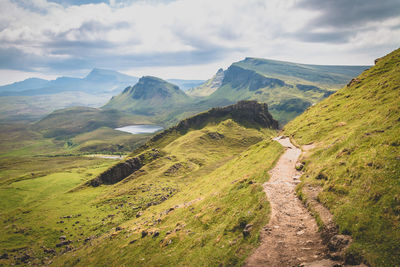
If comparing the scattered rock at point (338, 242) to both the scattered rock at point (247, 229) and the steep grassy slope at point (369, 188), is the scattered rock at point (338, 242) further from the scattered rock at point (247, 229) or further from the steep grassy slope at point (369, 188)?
the scattered rock at point (247, 229)

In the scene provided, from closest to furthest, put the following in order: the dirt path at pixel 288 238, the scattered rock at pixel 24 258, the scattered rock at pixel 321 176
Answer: the dirt path at pixel 288 238, the scattered rock at pixel 321 176, the scattered rock at pixel 24 258

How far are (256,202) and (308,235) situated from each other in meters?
7.84

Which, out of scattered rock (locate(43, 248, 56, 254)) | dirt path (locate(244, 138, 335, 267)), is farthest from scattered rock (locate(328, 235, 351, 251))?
scattered rock (locate(43, 248, 56, 254))

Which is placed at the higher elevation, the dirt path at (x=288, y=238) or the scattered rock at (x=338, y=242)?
the scattered rock at (x=338, y=242)

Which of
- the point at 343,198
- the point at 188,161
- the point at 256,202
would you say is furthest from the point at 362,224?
the point at 188,161

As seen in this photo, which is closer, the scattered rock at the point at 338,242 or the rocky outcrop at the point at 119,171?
the scattered rock at the point at 338,242

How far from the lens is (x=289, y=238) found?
1900cm

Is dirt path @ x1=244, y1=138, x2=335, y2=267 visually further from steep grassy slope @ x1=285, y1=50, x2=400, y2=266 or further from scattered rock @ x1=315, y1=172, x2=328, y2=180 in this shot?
scattered rock @ x1=315, y1=172, x2=328, y2=180

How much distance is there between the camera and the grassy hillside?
80.2ft

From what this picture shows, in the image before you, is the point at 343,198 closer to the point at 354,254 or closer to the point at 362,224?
the point at 362,224

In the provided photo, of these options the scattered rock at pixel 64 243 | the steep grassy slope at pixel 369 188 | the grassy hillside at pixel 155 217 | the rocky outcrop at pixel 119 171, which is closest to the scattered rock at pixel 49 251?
the grassy hillside at pixel 155 217

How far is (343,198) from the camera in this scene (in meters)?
19.7

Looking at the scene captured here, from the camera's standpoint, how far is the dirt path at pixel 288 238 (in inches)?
647

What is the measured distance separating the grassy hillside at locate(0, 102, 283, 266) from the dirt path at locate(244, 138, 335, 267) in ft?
3.80
